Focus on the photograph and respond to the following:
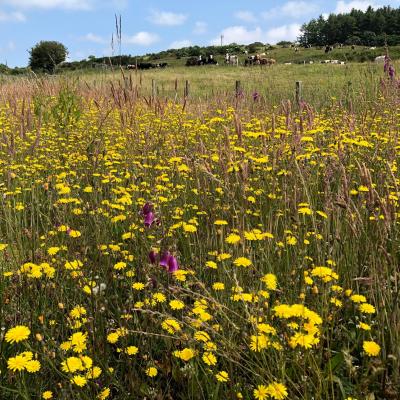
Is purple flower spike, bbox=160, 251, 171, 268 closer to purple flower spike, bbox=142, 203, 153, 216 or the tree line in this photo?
purple flower spike, bbox=142, 203, 153, 216

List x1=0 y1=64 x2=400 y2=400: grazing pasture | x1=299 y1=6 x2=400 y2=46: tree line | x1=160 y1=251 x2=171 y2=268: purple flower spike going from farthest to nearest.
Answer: x1=299 y1=6 x2=400 y2=46: tree line, x1=160 y1=251 x2=171 y2=268: purple flower spike, x1=0 y1=64 x2=400 y2=400: grazing pasture

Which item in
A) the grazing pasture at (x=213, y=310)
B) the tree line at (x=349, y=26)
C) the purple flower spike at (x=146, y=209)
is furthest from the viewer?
the tree line at (x=349, y=26)

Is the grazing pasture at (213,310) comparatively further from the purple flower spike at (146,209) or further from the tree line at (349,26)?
the tree line at (349,26)

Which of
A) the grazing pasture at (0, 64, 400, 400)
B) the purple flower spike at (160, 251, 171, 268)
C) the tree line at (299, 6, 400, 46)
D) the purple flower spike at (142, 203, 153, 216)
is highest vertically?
the tree line at (299, 6, 400, 46)

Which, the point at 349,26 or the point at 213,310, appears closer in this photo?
the point at 213,310

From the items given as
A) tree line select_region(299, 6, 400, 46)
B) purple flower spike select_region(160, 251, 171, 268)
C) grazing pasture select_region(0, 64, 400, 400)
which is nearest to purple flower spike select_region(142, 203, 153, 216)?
A: grazing pasture select_region(0, 64, 400, 400)

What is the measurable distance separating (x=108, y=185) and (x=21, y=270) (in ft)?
5.82

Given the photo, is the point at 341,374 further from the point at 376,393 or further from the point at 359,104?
the point at 359,104

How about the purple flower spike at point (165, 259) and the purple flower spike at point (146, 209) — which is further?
the purple flower spike at point (146, 209)

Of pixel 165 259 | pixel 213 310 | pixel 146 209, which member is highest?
pixel 146 209

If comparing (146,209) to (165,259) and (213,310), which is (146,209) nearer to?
(165,259)

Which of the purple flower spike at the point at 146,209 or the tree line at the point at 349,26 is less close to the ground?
the tree line at the point at 349,26

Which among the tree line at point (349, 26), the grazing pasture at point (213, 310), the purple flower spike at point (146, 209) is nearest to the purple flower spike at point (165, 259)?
the grazing pasture at point (213, 310)

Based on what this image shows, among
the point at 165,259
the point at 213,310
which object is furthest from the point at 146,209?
the point at 213,310
